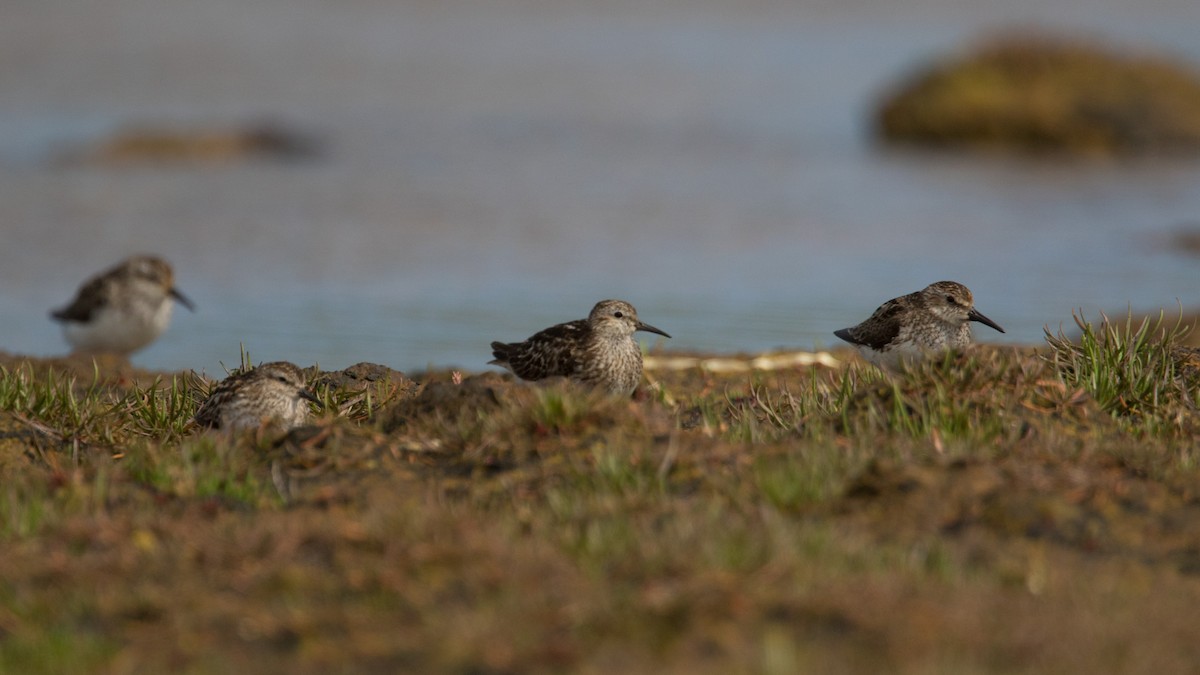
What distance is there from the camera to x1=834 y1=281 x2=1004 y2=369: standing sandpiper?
12.1m

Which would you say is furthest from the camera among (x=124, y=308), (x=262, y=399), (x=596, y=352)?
(x=124, y=308)

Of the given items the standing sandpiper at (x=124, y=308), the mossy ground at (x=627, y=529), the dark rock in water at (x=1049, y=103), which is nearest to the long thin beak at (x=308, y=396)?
the mossy ground at (x=627, y=529)

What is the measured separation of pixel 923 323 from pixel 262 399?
513cm

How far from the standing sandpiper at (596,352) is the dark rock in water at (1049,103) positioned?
31333mm

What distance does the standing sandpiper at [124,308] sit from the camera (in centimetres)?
1673

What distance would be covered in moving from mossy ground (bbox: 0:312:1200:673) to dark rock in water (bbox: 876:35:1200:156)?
32078 mm

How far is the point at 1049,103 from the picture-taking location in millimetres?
41562

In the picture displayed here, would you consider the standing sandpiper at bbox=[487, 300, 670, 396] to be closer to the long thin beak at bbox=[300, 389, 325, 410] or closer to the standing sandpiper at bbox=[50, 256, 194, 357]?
the long thin beak at bbox=[300, 389, 325, 410]

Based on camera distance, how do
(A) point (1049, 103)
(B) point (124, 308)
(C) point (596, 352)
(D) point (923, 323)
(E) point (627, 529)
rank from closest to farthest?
(E) point (627, 529)
(C) point (596, 352)
(D) point (923, 323)
(B) point (124, 308)
(A) point (1049, 103)

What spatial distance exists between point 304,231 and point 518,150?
1235cm

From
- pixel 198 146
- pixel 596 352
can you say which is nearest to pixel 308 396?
pixel 596 352

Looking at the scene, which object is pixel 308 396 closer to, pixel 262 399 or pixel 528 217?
pixel 262 399

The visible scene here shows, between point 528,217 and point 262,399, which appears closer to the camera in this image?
point 262,399

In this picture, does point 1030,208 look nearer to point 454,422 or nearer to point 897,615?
point 454,422
